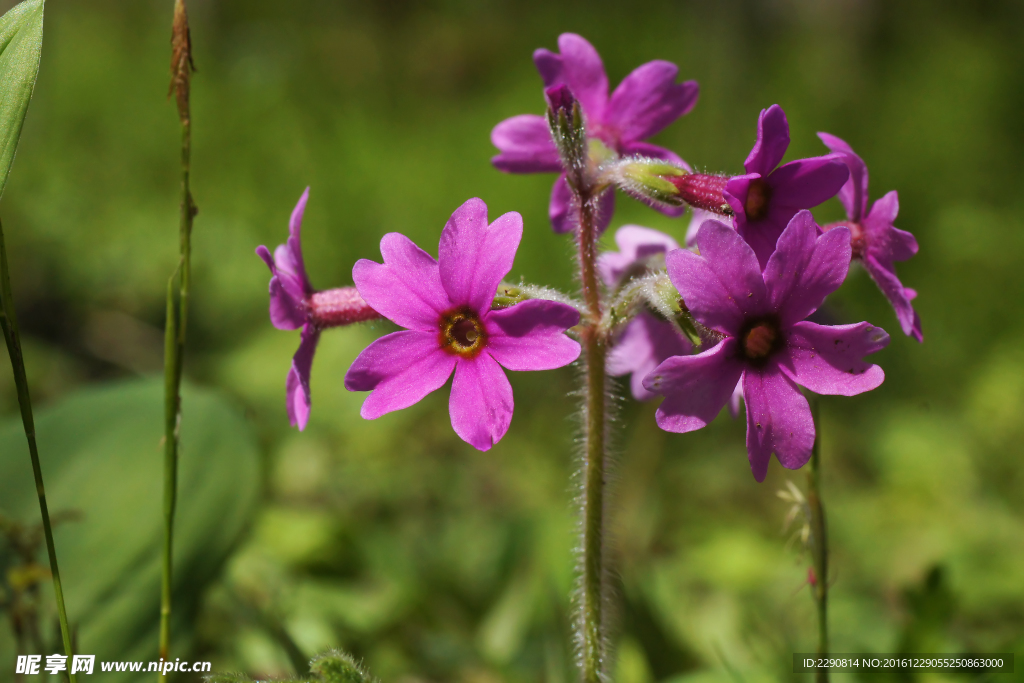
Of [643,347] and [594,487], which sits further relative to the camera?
[643,347]

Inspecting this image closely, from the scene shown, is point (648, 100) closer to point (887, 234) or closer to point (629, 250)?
point (629, 250)

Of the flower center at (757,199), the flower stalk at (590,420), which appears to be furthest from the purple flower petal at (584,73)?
the flower center at (757,199)

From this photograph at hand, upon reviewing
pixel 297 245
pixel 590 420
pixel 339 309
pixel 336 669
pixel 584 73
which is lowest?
pixel 336 669

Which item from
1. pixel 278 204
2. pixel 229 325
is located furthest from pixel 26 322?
pixel 278 204

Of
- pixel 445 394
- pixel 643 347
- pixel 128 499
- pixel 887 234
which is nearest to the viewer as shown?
pixel 887 234

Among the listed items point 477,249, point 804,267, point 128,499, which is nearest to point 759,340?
point 804,267

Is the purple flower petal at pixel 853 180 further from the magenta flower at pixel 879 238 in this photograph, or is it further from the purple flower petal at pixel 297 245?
the purple flower petal at pixel 297 245

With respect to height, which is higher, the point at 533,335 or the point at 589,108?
the point at 589,108
